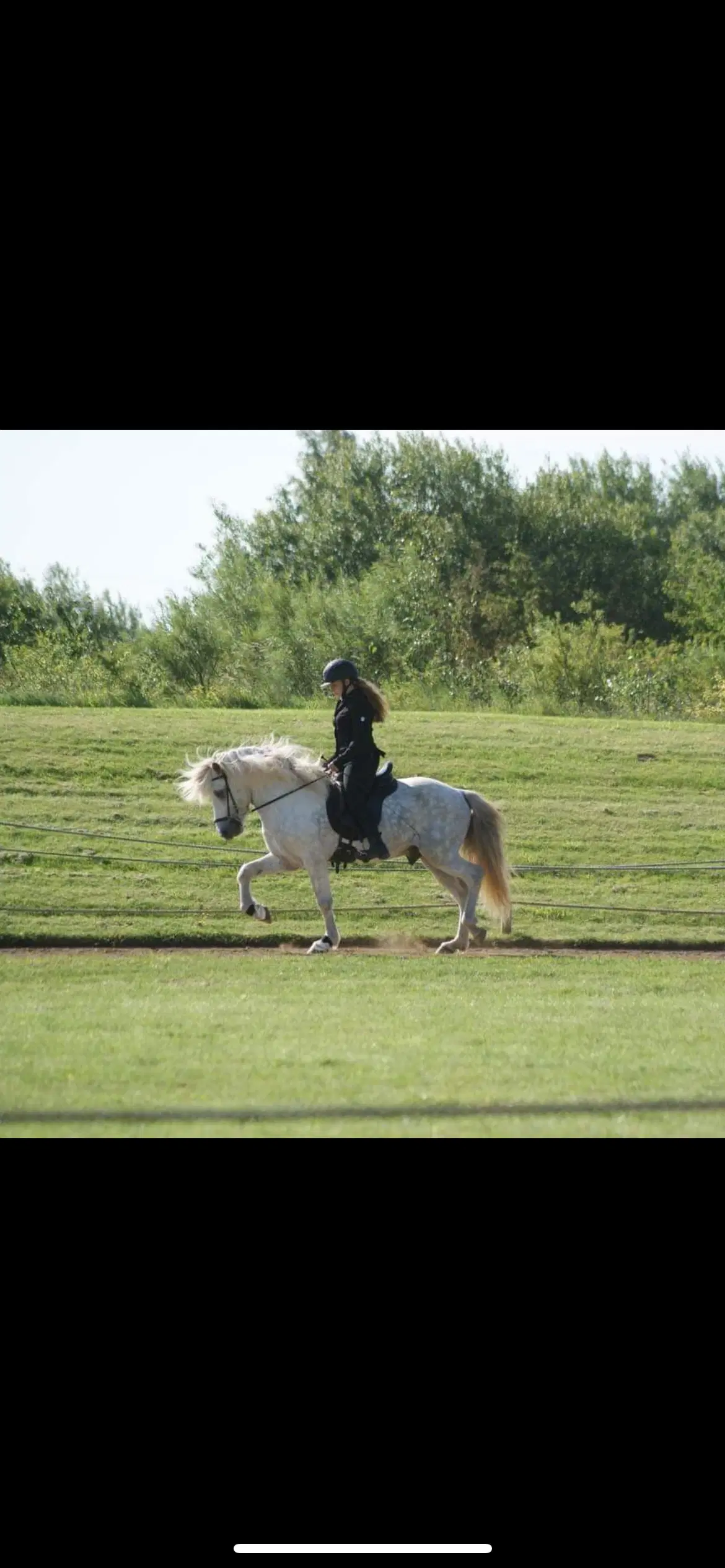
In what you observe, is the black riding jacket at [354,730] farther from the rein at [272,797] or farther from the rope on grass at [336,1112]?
the rope on grass at [336,1112]

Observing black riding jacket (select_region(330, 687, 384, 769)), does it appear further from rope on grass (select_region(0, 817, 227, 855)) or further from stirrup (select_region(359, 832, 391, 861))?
rope on grass (select_region(0, 817, 227, 855))

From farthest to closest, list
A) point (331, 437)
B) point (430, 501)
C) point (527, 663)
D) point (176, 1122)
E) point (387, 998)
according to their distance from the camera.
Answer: point (331, 437) → point (430, 501) → point (527, 663) → point (387, 998) → point (176, 1122)

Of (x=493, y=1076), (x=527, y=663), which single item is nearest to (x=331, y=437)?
(x=527, y=663)

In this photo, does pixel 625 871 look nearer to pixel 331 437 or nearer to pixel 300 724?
pixel 300 724

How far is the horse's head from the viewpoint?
12.4 meters

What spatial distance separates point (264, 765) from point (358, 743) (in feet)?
2.62

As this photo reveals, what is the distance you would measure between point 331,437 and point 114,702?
113 ft

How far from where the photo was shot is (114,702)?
27344mm

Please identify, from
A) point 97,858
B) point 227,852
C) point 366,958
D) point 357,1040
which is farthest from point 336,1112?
point 97,858

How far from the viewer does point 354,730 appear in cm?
1248

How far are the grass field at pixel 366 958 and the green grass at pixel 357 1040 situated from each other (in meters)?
0.03

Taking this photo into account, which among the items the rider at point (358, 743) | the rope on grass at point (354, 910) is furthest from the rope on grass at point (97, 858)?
the rider at point (358, 743)

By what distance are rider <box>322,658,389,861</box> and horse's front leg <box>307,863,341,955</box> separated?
0.39m

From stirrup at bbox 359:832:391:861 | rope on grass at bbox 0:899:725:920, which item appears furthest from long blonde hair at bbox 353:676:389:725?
rope on grass at bbox 0:899:725:920
